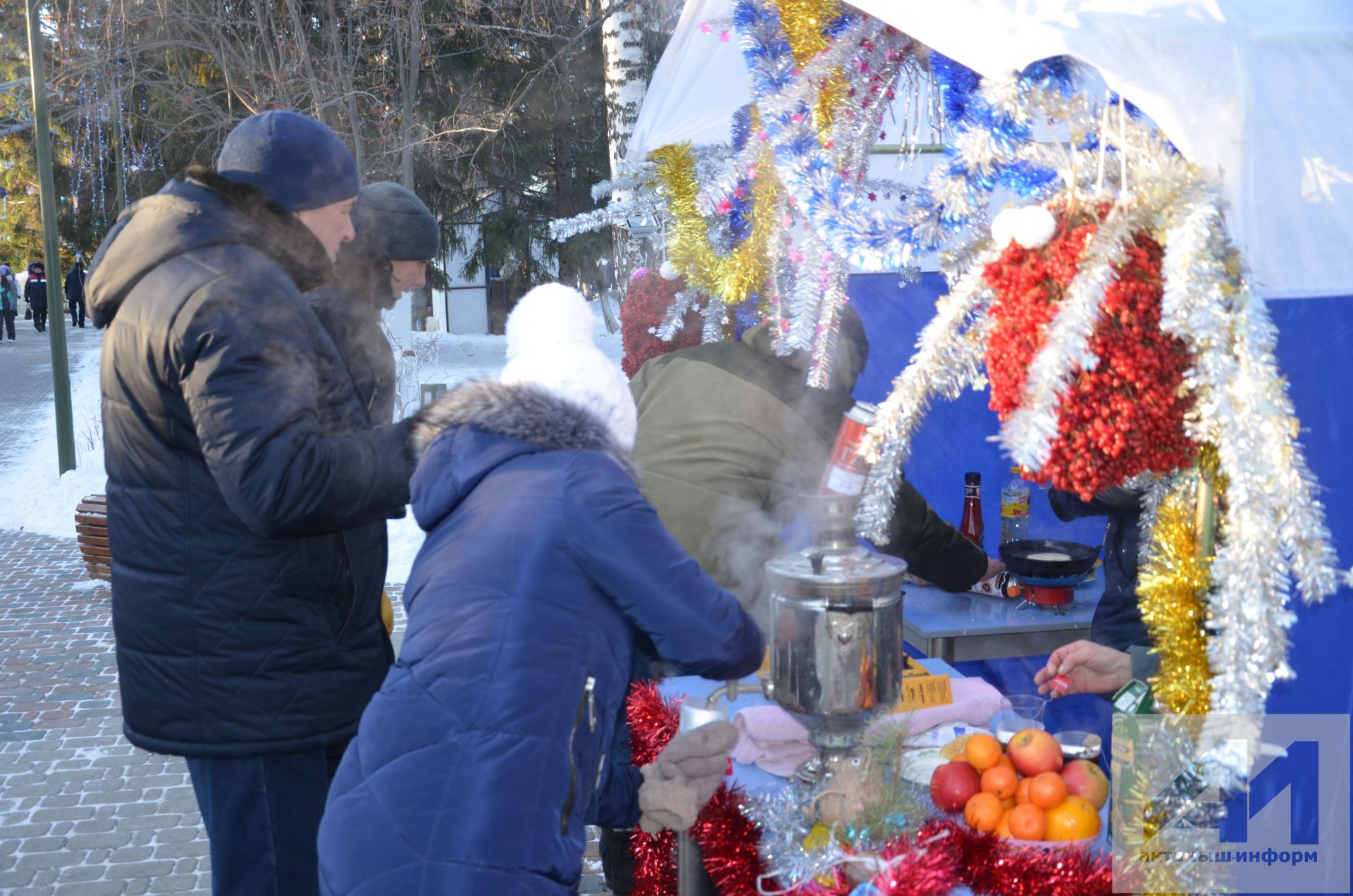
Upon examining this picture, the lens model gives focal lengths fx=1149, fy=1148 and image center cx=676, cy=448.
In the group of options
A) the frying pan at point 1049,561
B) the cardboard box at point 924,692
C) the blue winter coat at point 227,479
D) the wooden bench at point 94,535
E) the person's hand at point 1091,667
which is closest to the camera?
the blue winter coat at point 227,479

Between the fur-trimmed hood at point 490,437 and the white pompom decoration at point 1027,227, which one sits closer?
the white pompom decoration at point 1027,227

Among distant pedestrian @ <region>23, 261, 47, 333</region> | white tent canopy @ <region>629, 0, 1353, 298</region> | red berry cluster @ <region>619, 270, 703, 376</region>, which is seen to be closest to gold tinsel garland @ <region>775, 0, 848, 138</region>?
white tent canopy @ <region>629, 0, 1353, 298</region>

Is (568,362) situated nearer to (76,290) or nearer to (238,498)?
(238,498)

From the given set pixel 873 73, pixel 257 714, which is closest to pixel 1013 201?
pixel 873 73

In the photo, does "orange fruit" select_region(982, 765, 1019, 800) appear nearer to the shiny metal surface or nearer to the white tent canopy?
the shiny metal surface

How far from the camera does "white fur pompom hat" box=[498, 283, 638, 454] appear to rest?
205 cm

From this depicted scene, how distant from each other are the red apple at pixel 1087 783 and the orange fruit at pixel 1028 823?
92 mm

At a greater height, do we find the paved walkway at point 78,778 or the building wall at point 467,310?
the building wall at point 467,310

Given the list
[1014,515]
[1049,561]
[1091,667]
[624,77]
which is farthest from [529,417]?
[624,77]

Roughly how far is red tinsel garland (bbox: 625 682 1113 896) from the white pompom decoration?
3.31 feet

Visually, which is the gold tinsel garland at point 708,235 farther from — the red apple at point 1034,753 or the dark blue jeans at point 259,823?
the dark blue jeans at point 259,823

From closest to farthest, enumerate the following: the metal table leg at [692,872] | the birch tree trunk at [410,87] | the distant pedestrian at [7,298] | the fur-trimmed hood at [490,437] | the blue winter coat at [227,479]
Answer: the fur-trimmed hood at [490,437] → the blue winter coat at [227,479] → the metal table leg at [692,872] → the birch tree trunk at [410,87] → the distant pedestrian at [7,298]

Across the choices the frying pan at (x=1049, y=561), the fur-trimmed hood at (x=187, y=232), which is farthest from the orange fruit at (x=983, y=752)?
the fur-trimmed hood at (x=187, y=232)

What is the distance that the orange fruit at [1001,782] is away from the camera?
2088 mm
